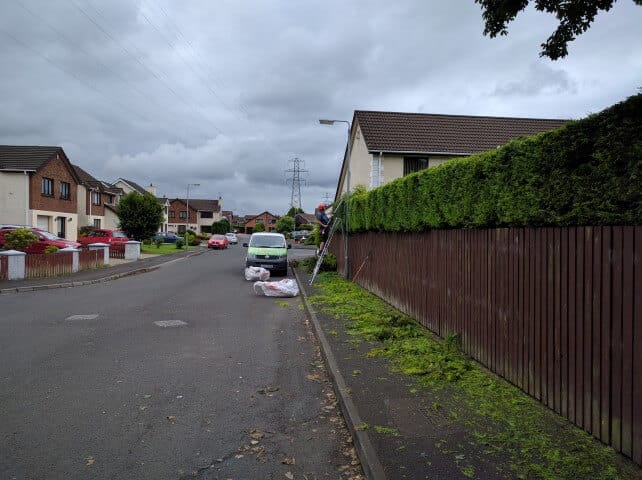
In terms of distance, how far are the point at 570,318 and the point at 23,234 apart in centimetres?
1902

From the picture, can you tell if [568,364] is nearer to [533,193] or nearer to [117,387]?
[533,193]

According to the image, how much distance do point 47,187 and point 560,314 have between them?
38142 millimetres

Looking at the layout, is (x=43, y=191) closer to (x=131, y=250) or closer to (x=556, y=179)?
(x=131, y=250)

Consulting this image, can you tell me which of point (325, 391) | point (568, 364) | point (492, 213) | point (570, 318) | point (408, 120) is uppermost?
point (408, 120)

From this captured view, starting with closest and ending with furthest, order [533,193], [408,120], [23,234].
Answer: [533,193], [23,234], [408,120]

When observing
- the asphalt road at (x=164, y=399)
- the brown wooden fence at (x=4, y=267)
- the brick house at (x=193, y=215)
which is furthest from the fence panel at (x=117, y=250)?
the brick house at (x=193, y=215)

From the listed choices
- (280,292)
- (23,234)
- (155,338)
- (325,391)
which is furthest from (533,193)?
(23,234)

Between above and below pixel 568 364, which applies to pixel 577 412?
below

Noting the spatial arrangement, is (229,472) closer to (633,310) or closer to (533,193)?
(633,310)

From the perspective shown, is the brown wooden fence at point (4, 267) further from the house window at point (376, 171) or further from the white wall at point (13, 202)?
the white wall at point (13, 202)

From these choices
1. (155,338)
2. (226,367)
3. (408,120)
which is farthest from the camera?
(408,120)

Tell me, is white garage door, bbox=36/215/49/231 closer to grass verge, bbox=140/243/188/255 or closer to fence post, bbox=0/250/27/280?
grass verge, bbox=140/243/188/255

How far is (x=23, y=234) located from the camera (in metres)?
18.1

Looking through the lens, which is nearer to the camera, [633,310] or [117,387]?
[633,310]
